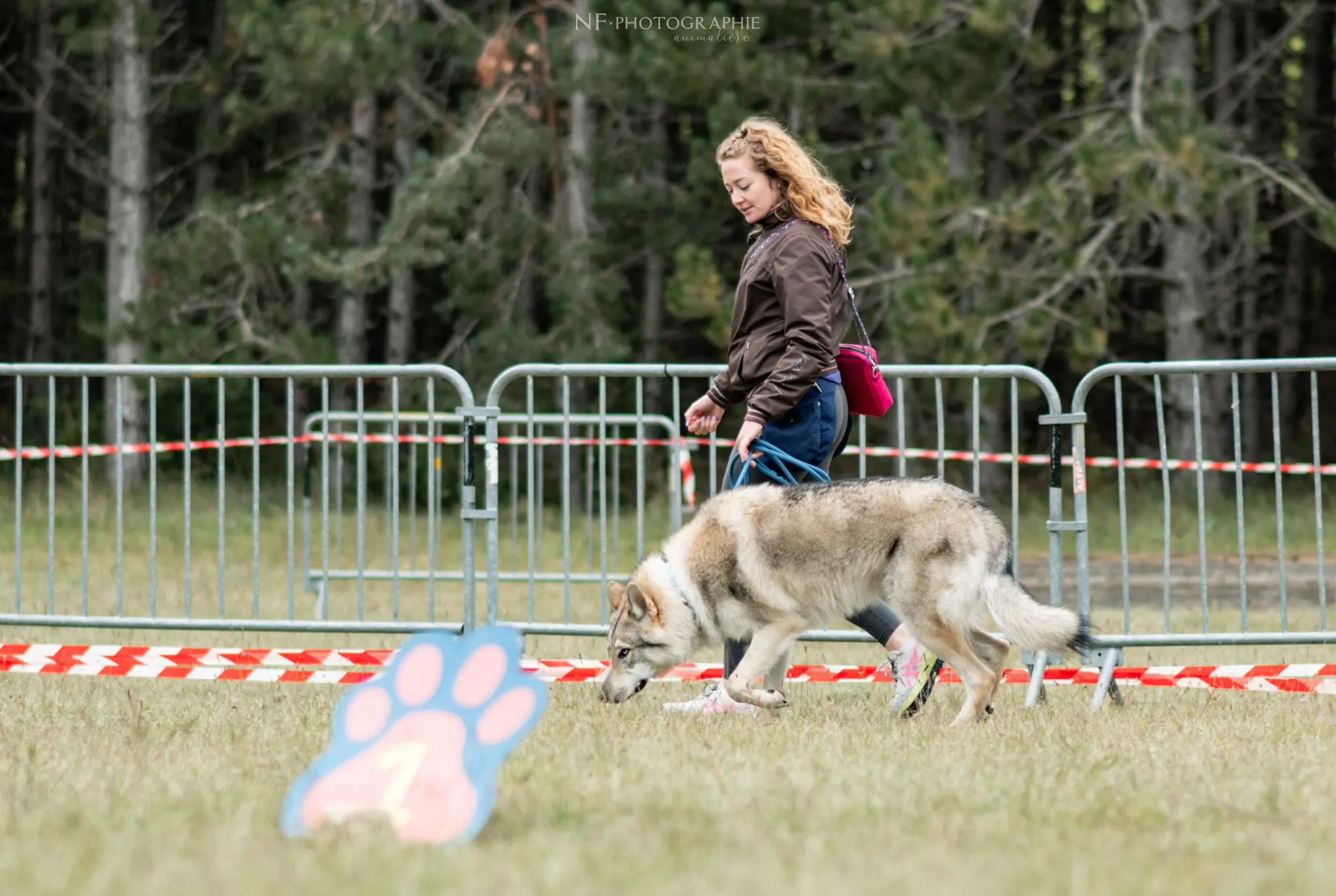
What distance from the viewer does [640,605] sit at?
615 cm

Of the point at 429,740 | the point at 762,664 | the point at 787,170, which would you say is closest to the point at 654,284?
the point at 787,170

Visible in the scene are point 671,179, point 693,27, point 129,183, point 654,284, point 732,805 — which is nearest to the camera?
point 732,805

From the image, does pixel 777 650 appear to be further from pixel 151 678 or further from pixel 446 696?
pixel 151 678

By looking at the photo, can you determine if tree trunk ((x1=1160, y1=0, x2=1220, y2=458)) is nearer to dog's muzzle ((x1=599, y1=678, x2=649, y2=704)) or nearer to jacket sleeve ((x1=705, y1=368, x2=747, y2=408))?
jacket sleeve ((x1=705, y1=368, x2=747, y2=408))

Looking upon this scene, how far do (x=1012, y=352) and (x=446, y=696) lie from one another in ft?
55.6

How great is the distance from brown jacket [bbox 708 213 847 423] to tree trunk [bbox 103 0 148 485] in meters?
16.2

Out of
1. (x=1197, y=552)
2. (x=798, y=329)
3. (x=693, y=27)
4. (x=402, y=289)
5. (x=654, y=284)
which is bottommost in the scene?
(x=1197, y=552)

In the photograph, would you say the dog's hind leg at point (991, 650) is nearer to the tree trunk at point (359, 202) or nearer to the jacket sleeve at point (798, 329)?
the jacket sleeve at point (798, 329)

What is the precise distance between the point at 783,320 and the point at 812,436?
448 millimetres

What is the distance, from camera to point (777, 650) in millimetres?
6039

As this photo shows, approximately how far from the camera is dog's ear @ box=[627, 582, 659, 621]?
6.12 meters

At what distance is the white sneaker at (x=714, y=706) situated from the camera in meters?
6.23

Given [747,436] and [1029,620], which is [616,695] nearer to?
[747,436]

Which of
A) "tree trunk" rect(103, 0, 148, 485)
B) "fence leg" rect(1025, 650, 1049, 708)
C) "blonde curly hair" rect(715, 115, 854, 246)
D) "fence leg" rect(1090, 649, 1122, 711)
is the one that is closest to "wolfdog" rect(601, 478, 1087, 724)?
"fence leg" rect(1025, 650, 1049, 708)
